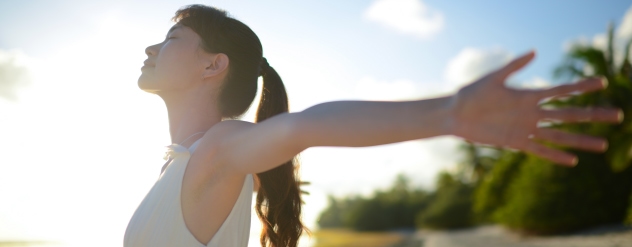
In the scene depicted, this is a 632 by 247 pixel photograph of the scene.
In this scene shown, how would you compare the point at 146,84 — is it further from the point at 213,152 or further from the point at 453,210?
the point at 453,210

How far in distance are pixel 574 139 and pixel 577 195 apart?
2377cm

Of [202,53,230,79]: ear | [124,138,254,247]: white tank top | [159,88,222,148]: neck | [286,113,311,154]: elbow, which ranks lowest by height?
[124,138,254,247]: white tank top

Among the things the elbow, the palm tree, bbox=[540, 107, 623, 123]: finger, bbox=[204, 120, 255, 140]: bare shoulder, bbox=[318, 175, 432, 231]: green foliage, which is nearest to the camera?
bbox=[540, 107, 623, 123]: finger

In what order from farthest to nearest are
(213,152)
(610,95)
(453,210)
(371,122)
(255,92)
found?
(453,210), (610,95), (255,92), (213,152), (371,122)

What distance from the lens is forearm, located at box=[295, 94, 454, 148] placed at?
1216mm

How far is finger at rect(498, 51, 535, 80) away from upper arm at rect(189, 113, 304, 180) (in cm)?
48

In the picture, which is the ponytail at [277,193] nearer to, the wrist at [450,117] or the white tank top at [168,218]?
the white tank top at [168,218]

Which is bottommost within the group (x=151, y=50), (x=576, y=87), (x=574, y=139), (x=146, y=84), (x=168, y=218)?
(x=168, y=218)

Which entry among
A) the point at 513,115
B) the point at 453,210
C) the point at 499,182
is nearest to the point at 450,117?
the point at 513,115

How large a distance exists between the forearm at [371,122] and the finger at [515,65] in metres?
0.13

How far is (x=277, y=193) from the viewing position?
91.0 inches

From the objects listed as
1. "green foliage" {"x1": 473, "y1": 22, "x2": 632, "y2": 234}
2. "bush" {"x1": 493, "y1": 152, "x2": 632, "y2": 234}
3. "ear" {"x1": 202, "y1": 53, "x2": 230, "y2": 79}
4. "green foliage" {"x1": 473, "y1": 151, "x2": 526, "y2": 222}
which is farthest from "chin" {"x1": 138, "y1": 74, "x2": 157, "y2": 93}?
"green foliage" {"x1": 473, "y1": 151, "x2": 526, "y2": 222}

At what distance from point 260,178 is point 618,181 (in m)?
23.5

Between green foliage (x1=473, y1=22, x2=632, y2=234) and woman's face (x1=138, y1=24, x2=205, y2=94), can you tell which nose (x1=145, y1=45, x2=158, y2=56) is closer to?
woman's face (x1=138, y1=24, x2=205, y2=94)
